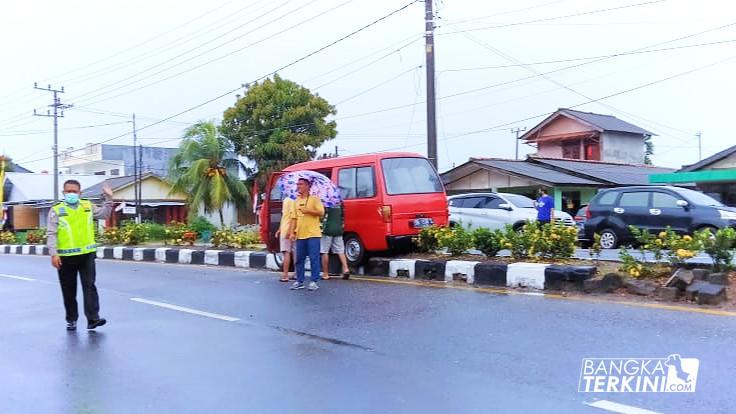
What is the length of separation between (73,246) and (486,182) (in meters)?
22.9

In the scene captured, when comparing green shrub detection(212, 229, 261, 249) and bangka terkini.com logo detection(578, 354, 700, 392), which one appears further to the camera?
green shrub detection(212, 229, 261, 249)

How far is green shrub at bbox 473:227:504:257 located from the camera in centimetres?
984

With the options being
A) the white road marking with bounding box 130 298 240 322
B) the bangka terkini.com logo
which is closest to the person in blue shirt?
the white road marking with bounding box 130 298 240 322

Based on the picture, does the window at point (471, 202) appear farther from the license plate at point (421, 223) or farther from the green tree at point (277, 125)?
the green tree at point (277, 125)

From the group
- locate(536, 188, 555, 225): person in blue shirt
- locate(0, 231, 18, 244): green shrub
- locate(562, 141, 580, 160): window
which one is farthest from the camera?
locate(562, 141, 580, 160): window

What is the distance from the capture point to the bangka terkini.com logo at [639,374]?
436cm

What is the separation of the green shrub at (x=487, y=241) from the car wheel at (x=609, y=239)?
5.49 meters

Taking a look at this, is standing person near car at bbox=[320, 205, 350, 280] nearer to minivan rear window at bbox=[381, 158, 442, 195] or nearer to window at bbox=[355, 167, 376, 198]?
window at bbox=[355, 167, 376, 198]

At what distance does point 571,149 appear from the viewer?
37344 mm

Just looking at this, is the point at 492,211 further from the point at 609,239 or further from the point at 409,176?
the point at 409,176

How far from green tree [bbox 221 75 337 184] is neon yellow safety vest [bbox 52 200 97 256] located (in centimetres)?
2589

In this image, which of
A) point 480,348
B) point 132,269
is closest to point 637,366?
point 480,348

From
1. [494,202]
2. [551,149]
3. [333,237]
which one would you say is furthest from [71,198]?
[551,149]

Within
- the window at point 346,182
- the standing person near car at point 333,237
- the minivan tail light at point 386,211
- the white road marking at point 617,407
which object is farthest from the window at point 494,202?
the white road marking at point 617,407
